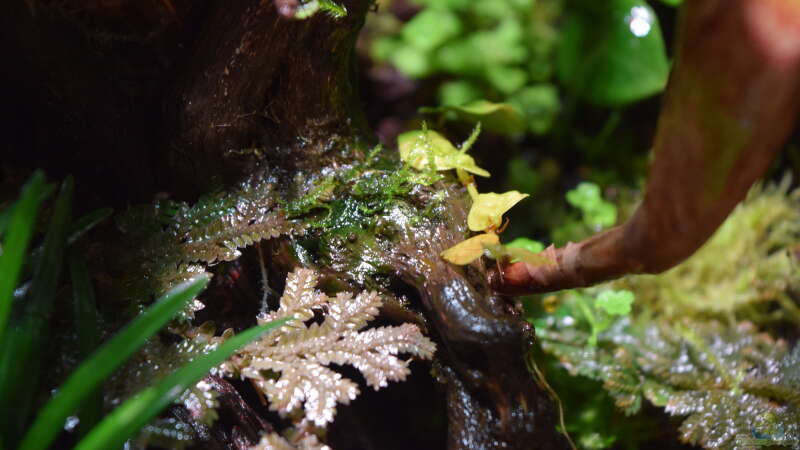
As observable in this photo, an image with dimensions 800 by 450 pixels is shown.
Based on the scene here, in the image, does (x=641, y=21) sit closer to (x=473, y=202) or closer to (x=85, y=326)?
(x=473, y=202)

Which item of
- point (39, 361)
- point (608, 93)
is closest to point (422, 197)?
point (39, 361)

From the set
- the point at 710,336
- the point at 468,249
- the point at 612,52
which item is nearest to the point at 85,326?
the point at 468,249

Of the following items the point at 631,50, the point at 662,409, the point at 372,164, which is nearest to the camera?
the point at 372,164

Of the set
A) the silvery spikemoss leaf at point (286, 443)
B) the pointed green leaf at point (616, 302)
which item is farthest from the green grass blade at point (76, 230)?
the pointed green leaf at point (616, 302)

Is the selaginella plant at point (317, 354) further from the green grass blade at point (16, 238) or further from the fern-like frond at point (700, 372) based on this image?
the fern-like frond at point (700, 372)

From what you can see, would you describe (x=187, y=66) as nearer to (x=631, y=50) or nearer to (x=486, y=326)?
(x=486, y=326)

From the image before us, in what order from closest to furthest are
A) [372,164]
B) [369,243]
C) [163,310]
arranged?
[163,310], [369,243], [372,164]
